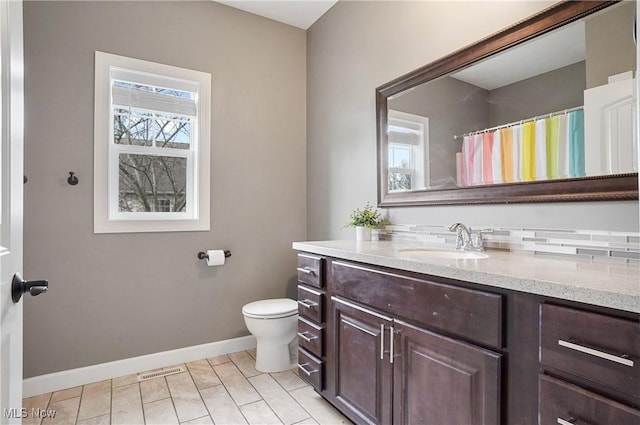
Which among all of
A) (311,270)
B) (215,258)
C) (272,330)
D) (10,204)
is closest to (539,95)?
(311,270)

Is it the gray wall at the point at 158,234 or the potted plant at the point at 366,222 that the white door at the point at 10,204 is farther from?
the potted plant at the point at 366,222

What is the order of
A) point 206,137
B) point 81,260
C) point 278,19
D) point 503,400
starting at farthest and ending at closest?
point 278,19, point 206,137, point 81,260, point 503,400

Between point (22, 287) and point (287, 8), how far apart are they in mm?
2717

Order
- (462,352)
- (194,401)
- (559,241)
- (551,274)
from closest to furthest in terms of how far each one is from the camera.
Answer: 1. (551,274)
2. (462,352)
3. (559,241)
4. (194,401)

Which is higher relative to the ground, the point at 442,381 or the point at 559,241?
the point at 559,241

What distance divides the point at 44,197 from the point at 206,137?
1.10 meters

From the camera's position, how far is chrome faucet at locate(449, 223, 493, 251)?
1.66 meters

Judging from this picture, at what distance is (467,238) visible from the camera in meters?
1.69

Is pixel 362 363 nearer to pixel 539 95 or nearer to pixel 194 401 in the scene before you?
pixel 194 401

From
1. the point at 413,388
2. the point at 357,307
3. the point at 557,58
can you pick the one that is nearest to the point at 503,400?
the point at 413,388

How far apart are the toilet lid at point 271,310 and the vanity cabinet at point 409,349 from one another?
610 millimetres

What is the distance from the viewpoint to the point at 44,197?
2.14 metres

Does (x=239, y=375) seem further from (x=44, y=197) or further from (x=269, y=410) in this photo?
(x=44, y=197)

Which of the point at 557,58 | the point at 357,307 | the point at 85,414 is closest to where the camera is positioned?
the point at 557,58
